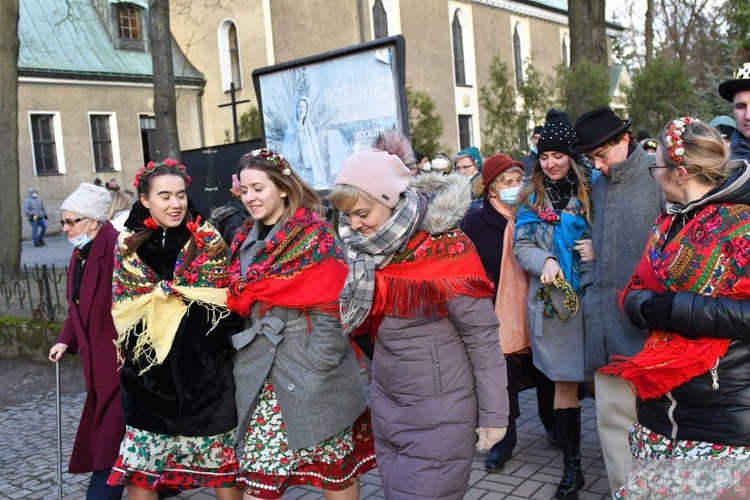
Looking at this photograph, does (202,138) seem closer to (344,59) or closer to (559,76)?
(559,76)

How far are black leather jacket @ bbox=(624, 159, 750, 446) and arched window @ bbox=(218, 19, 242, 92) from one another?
25933mm

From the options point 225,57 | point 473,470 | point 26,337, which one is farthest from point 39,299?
point 225,57

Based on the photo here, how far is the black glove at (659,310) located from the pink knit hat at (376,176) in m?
1.05

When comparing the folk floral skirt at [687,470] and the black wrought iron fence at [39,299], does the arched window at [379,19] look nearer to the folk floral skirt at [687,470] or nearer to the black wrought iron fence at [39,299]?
the black wrought iron fence at [39,299]

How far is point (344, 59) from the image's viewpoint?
802cm

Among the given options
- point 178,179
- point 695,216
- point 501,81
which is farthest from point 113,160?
point 695,216

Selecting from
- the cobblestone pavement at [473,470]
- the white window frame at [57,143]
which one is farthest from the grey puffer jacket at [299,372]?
the white window frame at [57,143]

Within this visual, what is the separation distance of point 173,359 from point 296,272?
80cm

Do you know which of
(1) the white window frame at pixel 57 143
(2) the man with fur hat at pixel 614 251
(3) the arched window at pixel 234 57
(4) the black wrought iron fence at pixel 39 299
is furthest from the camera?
(3) the arched window at pixel 234 57

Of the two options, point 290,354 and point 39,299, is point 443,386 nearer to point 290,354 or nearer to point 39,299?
point 290,354

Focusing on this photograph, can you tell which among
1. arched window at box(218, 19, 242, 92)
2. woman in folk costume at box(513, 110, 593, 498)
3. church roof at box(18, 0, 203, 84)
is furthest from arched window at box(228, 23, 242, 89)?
woman in folk costume at box(513, 110, 593, 498)

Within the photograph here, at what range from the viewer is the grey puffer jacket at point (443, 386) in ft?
9.43

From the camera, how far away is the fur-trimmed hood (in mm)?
2893

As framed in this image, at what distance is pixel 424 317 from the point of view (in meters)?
2.91
